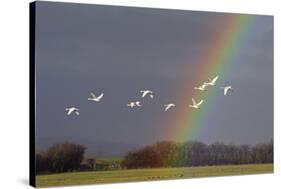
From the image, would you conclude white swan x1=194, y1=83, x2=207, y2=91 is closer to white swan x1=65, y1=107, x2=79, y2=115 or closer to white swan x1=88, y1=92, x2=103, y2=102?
white swan x1=88, y1=92, x2=103, y2=102

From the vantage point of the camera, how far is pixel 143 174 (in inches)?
447

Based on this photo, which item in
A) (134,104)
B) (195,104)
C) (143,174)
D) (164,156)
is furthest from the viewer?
(195,104)

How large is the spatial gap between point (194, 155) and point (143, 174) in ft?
2.75

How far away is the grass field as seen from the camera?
10750 mm

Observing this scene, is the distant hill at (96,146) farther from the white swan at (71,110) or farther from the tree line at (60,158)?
the white swan at (71,110)

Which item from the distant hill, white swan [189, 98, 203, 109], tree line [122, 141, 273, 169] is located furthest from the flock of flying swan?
tree line [122, 141, 273, 169]

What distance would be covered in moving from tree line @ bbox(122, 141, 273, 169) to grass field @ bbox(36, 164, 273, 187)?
0.23 ft

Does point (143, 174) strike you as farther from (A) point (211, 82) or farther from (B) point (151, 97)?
(A) point (211, 82)

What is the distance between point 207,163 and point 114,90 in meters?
1.80

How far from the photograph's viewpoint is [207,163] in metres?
11.8

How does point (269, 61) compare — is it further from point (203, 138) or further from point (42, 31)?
point (42, 31)

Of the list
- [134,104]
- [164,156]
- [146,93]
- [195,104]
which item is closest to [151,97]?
[146,93]

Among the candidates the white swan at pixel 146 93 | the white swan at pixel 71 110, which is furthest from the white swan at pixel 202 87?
the white swan at pixel 71 110

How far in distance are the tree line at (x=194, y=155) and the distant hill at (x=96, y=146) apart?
128 millimetres
